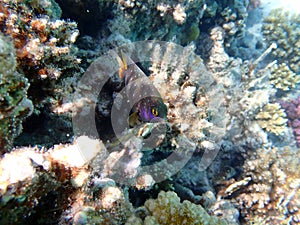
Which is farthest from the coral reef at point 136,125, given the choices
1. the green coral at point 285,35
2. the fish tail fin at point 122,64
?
the green coral at point 285,35

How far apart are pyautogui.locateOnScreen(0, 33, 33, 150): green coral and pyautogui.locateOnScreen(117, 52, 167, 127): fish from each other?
5.44ft

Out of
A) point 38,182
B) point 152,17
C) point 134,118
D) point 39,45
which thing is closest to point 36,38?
point 39,45

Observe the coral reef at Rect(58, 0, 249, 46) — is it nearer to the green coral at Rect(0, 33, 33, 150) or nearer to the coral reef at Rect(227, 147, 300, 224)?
the green coral at Rect(0, 33, 33, 150)

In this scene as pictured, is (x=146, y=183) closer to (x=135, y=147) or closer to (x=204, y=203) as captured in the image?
(x=135, y=147)

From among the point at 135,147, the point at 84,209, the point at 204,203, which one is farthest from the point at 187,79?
the point at 84,209

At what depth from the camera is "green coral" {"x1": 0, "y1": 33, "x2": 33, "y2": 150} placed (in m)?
1.30

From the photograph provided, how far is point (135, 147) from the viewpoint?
2730mm

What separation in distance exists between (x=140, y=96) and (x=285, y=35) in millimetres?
7456

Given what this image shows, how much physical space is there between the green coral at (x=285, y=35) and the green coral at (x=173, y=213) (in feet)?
25.6

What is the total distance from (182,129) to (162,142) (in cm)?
36

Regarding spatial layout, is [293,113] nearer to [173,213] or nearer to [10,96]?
[173,213]

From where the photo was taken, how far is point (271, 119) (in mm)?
6703

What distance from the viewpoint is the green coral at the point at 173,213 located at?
7.29 feet

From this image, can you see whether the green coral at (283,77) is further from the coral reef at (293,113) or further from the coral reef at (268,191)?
the coral reef at (268,191)
